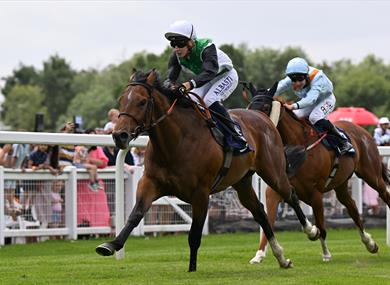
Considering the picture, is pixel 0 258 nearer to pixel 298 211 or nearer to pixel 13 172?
pixel 13 172

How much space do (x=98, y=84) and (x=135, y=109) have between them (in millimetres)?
98953

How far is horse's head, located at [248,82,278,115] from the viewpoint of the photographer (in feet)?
36.6

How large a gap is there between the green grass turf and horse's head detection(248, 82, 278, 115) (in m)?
1.62

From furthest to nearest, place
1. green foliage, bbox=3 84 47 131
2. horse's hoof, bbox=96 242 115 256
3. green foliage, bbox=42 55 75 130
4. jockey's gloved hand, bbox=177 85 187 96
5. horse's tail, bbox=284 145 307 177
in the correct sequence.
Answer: green foliage, bbox=42 55 75 130, green foliage, bbox=3 84 47 131, horse's tail, bbox=284 145 307 177, jockey's gloved hand, bbox=177 85 187 96, horse's hoof, bbox=96 242 115 256

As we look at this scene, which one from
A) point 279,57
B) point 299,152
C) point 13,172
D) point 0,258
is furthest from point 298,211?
point 279,57

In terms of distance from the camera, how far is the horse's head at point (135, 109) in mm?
8539

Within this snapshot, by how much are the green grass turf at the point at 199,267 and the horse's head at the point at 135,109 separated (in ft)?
3.89

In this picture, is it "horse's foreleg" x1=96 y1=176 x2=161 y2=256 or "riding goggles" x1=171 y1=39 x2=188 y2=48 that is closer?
"horse's foreleg" x1=96 y1=176 x2=161 y2=256

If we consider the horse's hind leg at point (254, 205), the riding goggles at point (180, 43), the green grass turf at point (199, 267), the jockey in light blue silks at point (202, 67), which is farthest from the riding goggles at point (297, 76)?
the riding goggles at point (180, 43)

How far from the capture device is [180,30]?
9391 millimetres

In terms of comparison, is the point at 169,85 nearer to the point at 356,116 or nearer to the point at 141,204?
the point at 141,204

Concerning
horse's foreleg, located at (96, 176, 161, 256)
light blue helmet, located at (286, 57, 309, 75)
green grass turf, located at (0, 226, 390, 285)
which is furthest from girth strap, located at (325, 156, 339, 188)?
horse's foreleg, located at (96, 176, 161, 256)

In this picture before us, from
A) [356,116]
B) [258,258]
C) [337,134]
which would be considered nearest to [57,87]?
[356,116]

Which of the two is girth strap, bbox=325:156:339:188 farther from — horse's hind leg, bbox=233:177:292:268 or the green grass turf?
horse's hind leg, bbox=233:177:292:268
